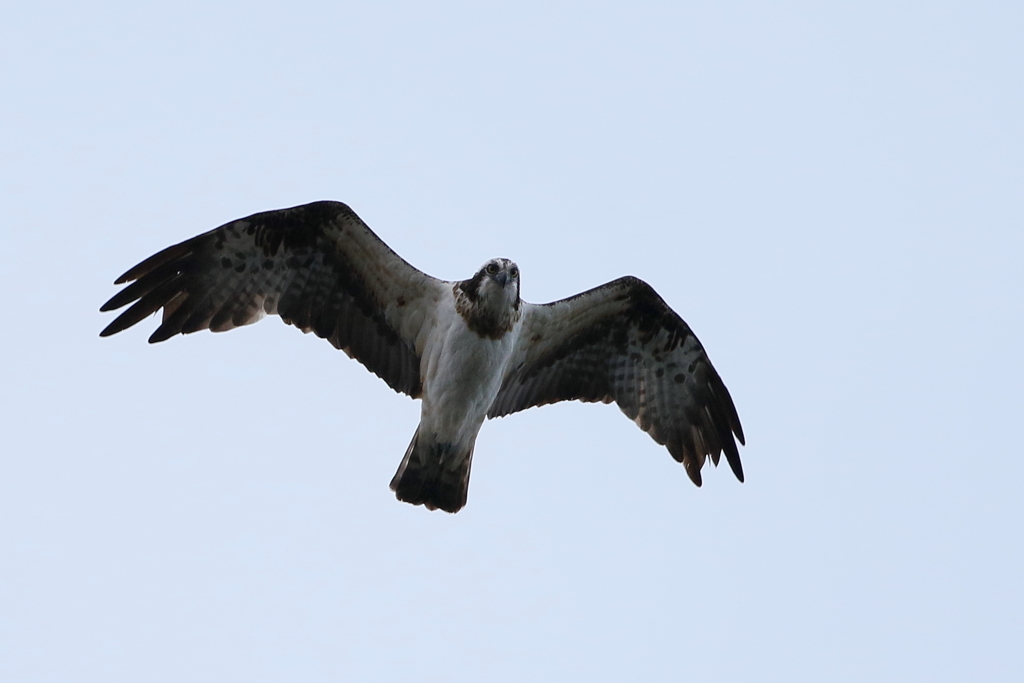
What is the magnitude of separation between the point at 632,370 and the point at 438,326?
5.99 feet

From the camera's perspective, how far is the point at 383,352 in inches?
411

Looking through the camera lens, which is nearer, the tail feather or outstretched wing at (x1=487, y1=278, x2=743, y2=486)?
the tail feather

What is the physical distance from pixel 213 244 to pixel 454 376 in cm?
217

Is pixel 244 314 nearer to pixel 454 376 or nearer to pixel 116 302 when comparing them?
pixel 116 302

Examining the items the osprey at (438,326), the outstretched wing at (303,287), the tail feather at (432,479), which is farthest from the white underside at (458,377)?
the outstretched wing at (303,287)

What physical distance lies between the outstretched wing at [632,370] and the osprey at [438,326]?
1cm

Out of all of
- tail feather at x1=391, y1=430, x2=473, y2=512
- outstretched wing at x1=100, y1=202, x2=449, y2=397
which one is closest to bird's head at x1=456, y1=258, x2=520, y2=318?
outstretched wing at x1=100, y1=202, x2=449, y2=397

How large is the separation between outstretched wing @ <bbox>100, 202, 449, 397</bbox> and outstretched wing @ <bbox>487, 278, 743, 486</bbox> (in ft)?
3.19

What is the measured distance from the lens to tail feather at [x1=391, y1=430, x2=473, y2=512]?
10203mm

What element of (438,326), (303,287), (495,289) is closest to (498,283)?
(495,289)

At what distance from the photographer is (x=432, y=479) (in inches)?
403

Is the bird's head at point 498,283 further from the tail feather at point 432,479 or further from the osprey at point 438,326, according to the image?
the tail feather at point 432,479

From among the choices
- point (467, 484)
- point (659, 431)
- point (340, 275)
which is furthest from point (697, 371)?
point (340, 275)

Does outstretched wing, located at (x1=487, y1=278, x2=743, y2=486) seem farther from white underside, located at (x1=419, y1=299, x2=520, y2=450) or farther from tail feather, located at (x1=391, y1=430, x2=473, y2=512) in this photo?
tail feather, located at (x1=391, y1=430, x2=473, y2=512)
